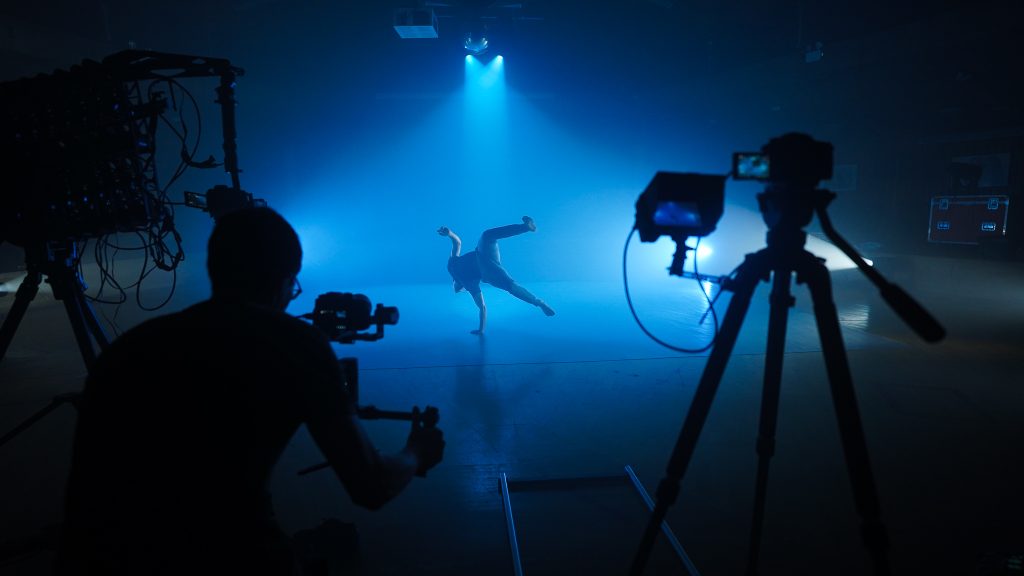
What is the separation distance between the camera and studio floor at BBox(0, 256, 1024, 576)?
201 cm

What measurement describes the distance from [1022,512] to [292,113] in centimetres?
1165

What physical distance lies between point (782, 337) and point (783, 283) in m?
0.15

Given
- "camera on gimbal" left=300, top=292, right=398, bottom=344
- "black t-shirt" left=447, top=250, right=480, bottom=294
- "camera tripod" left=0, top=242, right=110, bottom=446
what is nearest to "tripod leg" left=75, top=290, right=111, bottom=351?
"camera tripod" left=0, top=242, right=110, bottom=446

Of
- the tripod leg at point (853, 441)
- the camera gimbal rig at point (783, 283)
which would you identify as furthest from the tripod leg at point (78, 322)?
the tripod leg at point (853, 441)

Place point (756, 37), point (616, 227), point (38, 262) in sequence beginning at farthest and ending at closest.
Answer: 1. point (616, 227)
2. point (756, 37)
3. point (38, 262)

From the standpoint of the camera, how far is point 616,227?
11.7m

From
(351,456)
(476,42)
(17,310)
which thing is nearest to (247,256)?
(351,456)

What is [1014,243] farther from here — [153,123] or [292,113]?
[292,113]

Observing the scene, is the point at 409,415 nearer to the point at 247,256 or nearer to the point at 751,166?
the point at 247,256

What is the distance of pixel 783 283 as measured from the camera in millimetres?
1309

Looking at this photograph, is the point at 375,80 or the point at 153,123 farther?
the point at 375,80

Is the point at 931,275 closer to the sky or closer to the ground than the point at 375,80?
closer to the ground

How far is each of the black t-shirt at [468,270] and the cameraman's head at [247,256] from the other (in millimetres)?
5071

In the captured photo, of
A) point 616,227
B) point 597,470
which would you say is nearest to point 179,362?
point 597,470
